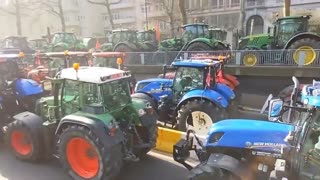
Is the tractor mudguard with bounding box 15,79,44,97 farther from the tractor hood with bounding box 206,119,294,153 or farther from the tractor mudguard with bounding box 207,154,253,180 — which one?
the tractor mudguard with bounding box 207,154,253,180

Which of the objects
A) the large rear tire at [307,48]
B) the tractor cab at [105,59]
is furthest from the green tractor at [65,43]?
the large rear tire at [307,48]

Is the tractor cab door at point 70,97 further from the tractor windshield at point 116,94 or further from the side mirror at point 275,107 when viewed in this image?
the side mirror at point 275,107

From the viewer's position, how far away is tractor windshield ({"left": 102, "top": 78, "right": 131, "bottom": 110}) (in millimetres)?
5492

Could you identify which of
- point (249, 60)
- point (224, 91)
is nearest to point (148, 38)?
point (249, 60)

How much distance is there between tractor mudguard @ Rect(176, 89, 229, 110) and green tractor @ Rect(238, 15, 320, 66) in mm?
5524

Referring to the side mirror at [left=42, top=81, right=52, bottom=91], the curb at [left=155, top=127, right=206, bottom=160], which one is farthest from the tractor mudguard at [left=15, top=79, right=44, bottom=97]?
the curb at [left=155, top=127, right=206, bottom=160]

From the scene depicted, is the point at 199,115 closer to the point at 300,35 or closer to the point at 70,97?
the point at 70,97

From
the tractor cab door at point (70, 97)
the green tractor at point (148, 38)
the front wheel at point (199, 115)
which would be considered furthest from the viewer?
the green tractor at point (148, 38)

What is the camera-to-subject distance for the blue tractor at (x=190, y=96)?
738cm

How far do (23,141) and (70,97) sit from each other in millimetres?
1485

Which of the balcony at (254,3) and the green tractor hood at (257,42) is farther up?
the balcony at (254,3)

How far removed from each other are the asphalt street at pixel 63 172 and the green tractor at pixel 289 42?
7.63m

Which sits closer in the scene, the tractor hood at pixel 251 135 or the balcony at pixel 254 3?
the tractor hood at pixel 251 135

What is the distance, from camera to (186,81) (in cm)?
825
